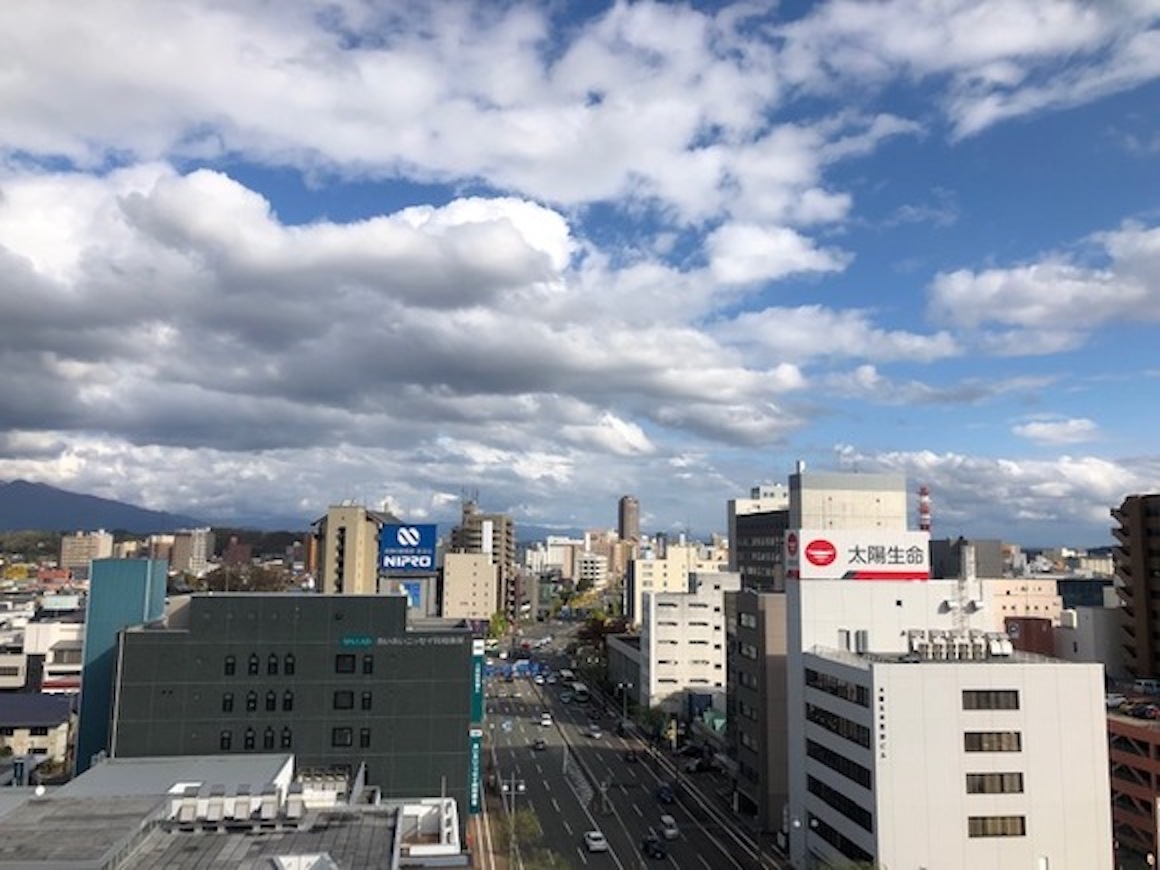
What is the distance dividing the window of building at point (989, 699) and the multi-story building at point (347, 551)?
256 feet

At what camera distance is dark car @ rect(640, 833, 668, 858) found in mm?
67750

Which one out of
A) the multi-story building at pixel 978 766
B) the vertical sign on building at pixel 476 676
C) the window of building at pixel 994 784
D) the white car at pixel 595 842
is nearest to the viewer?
the multi-story building at pixel 978 766

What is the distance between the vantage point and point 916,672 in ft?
176

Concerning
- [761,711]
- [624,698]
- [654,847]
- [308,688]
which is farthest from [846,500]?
[308,688]

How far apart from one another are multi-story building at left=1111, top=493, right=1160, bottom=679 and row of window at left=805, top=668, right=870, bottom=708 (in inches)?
2232

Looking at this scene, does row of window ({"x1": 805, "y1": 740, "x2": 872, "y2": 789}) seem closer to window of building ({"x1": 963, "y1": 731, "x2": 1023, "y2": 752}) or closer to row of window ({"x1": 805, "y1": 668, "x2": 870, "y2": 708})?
row of window ({"x1": 805, "y1": 668, "x2": 870, "y2": 708})

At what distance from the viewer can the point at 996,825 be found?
5262cm

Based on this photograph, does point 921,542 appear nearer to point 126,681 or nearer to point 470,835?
point 470,835

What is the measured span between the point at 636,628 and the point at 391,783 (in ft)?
459

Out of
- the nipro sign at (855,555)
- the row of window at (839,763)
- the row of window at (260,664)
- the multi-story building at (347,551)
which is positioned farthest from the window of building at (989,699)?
the multi-story building at (347,551)

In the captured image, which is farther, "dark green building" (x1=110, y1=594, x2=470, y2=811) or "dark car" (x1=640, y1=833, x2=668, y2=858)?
"dark car" (x1=640, y1=833, x2=668, y2=858)

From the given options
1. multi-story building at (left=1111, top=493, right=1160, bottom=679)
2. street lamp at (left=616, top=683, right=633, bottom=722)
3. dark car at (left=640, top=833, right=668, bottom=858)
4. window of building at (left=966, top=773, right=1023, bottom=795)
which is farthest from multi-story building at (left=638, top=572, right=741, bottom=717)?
window of building at (left=966, top=773, right=1023, bottom=795)

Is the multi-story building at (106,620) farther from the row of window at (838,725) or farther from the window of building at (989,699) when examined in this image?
the window of building at (989,699)

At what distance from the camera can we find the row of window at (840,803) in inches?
2137
